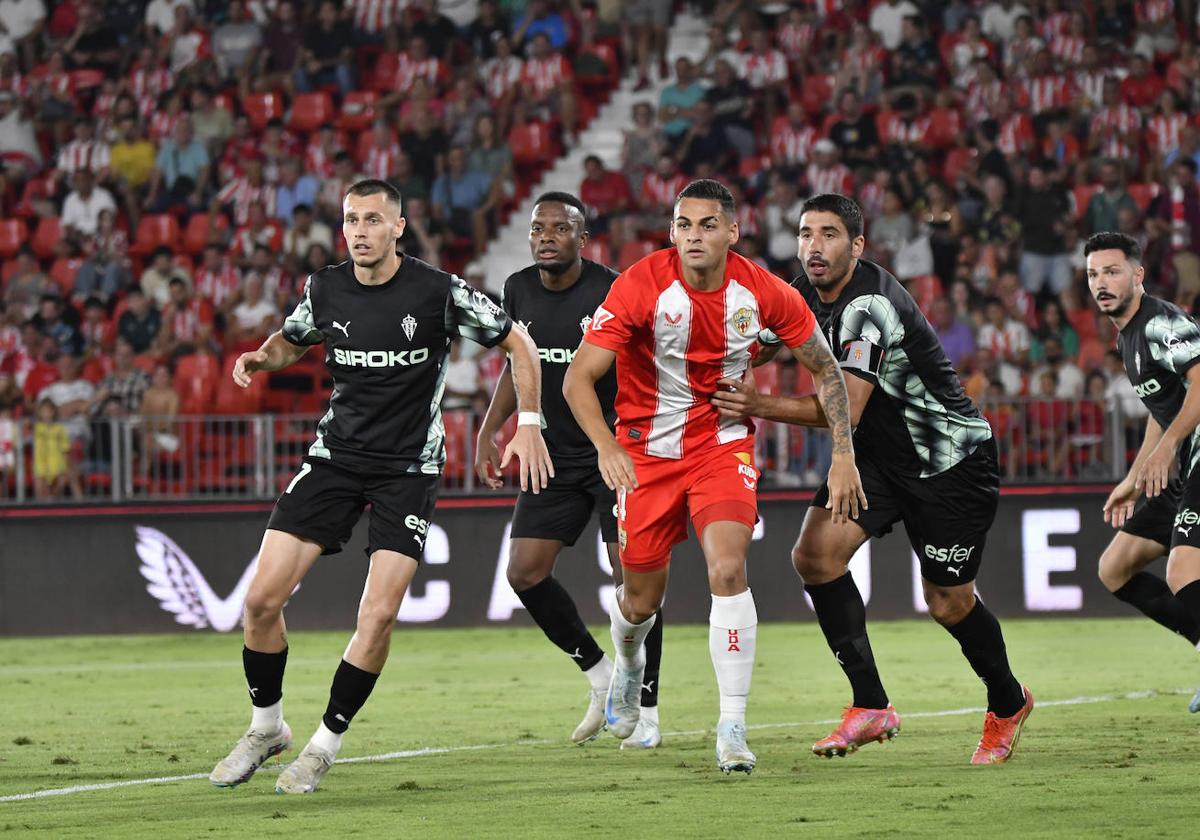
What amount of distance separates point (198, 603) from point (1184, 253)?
10.4 m

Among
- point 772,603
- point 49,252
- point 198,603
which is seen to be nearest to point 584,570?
point 772,603

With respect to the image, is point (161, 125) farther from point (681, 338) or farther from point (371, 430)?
point (681, 338)

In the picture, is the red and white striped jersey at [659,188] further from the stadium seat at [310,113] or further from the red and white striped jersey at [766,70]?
the stadium seat at [310,113]

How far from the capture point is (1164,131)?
20312 mm

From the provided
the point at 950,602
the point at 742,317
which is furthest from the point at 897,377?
the point at 950,602

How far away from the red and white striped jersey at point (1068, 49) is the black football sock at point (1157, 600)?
13.3 meters

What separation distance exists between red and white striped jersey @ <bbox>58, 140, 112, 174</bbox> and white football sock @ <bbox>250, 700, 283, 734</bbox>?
16760 millimetres

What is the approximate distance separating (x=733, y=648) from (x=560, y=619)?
6.71 feet

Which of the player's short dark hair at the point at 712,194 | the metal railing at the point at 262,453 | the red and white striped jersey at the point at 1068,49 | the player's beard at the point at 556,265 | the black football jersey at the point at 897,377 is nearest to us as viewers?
the player's short dark hair at the point at 712,194

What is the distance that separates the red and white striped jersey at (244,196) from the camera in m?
22.1

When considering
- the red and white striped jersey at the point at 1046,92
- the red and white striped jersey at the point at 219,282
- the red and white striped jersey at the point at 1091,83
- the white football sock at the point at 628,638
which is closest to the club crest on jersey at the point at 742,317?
the white football sock at the point at 628,638

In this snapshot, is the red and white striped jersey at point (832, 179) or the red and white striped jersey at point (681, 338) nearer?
the red and white striped jersey at point (681, 338)

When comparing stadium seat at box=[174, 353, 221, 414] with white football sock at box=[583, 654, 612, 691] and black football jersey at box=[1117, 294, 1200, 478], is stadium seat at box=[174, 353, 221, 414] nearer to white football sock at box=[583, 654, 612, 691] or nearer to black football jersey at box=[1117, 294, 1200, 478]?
white football sock at box=[583, 654, 612, 691]

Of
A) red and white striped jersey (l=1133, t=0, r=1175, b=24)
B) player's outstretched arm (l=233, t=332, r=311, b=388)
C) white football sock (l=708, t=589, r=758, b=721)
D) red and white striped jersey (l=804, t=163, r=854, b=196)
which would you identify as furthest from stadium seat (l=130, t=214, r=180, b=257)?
white football sock (l=708, t=589, r=758, b=721)
